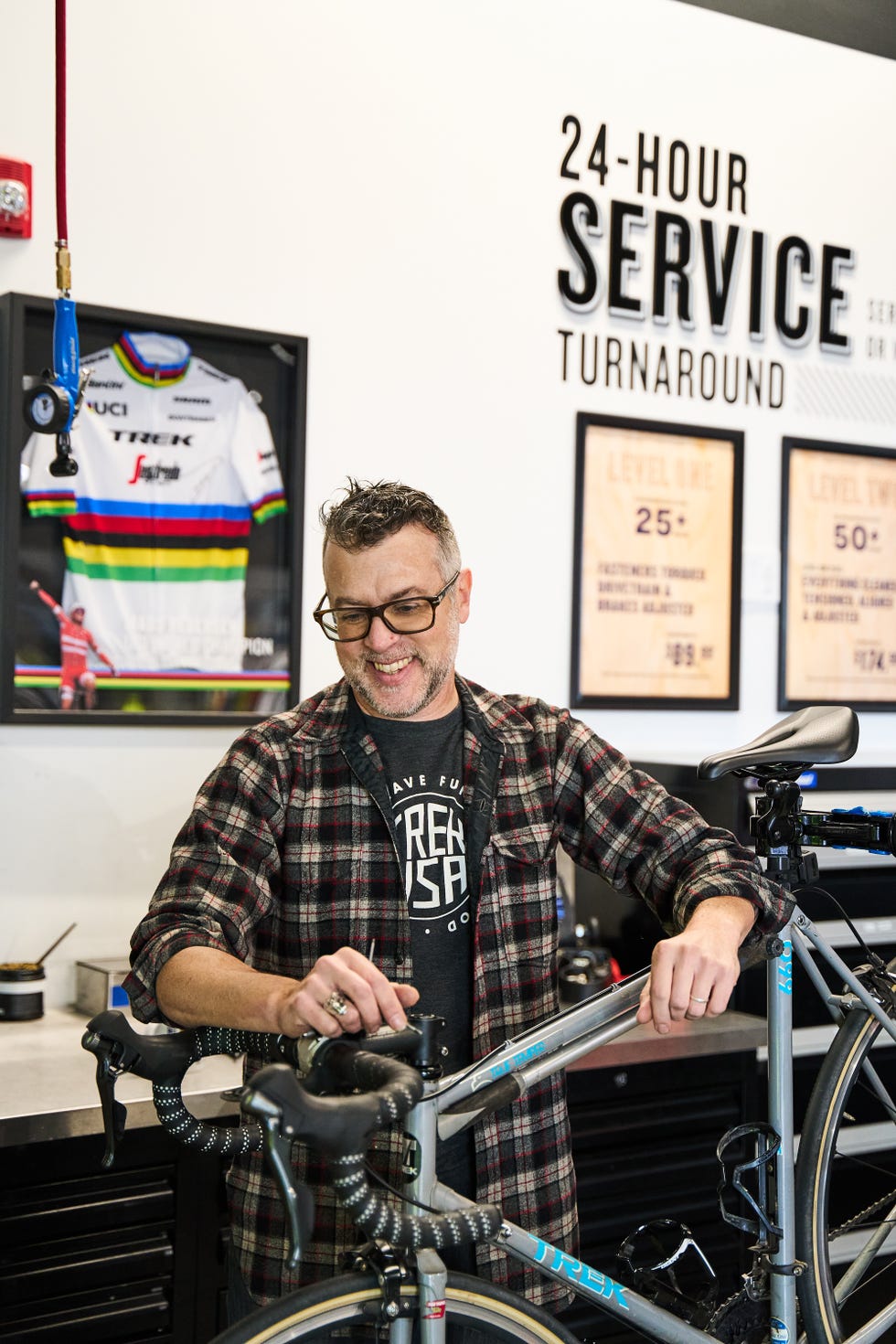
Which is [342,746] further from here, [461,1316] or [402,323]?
[402,323]

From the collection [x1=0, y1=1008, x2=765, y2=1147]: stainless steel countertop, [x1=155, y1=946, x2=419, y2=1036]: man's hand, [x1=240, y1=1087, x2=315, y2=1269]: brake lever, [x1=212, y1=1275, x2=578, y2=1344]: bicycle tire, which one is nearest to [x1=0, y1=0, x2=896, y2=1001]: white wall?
[x1=0, y1=1008, x2=765, y2=1147]: stainless steel countertop

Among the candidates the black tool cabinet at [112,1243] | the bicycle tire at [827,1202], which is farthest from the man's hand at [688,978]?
the black tool cabinet at [112,1243]

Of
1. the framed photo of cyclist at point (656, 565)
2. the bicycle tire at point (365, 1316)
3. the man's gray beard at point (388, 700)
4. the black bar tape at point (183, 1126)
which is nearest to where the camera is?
the bicycle tire at point (365, 1316)

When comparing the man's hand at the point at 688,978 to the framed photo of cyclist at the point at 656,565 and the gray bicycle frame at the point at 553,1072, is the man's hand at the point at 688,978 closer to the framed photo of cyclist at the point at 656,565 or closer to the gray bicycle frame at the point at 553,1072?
the gray bicycle frame at the point at 553,1072

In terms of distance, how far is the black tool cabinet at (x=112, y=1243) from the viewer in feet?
6.77

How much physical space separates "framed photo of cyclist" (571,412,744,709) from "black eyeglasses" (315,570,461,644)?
5.01 ft

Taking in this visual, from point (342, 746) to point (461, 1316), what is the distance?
0.71 meters

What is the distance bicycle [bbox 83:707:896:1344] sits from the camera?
1.19 m

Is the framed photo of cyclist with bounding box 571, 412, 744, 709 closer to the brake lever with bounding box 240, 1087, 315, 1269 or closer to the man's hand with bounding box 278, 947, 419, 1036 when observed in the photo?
the man's hand with bounding box 278, 947, 419, 1036

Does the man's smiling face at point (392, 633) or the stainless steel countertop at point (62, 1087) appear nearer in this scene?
the man's smiling face at point (392, 633)

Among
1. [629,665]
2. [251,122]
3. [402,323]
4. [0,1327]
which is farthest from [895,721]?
[0,1327]

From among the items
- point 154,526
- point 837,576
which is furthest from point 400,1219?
point 837,576

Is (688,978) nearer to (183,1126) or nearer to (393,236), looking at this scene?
(183,1126)

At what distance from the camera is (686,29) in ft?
11.2
